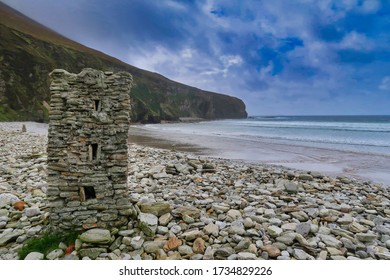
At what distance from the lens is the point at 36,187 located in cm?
827

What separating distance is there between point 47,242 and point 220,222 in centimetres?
388

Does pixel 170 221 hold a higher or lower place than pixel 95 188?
lower

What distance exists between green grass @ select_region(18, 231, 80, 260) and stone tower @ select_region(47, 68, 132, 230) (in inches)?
6.4

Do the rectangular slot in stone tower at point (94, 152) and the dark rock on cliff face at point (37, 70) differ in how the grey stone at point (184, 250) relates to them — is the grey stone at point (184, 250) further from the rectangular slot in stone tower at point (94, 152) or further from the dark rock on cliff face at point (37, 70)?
the dark rock on cliff face at point (37, 70)

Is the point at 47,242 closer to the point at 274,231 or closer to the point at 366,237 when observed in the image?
the point at 274,231

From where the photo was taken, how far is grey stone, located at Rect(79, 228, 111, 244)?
16.1 feet

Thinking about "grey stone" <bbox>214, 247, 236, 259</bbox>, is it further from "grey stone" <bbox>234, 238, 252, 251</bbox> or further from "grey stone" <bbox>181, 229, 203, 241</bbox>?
"grey stone" <bbox>181, 229, 203, 241</bbox>

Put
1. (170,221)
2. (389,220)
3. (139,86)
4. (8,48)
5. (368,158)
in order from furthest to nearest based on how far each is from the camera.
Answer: (139,86) < (8,48) < (368,158) < (389,220) < (170,221)

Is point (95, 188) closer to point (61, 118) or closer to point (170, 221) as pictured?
point (61, 118)

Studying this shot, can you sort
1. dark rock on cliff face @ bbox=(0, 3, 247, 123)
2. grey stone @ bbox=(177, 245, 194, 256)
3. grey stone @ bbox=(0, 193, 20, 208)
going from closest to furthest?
grey stone @ bbox=(177, 245, 194, 256) < grey stone @ bbox=(0, 193, 20, 208) < dark rock on cliff face @ bbox=(0, 3, 247, 123)

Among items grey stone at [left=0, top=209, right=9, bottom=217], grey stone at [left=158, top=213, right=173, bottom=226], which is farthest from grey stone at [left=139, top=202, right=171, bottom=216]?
grey stone at [left=0, top=209, right=9, bottom=217]

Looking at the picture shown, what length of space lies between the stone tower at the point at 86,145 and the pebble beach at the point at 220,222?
57 centimetres
